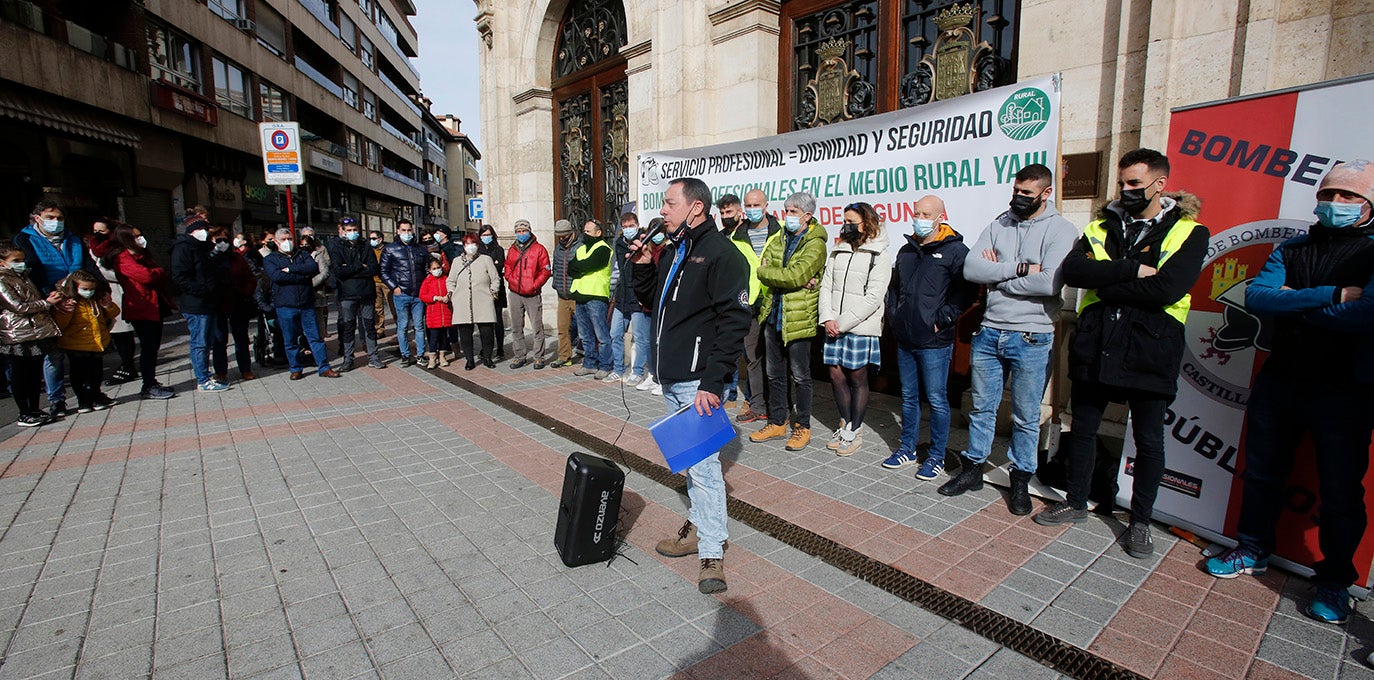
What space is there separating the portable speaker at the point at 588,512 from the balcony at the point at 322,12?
3581cm

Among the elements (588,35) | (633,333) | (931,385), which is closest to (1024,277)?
(931,385)

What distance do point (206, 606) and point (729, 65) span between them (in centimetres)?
759

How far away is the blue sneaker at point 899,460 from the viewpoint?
194 inches

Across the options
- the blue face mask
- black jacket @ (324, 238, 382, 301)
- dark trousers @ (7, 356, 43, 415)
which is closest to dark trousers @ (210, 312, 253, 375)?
black jacket @ (324, 238, 382, 301)

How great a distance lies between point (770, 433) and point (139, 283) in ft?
23.7

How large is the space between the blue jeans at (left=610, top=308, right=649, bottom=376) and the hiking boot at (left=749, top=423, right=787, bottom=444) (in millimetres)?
2395

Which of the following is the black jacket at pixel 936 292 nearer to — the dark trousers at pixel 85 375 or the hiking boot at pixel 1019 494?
the hiking boot at pixel 1019 494

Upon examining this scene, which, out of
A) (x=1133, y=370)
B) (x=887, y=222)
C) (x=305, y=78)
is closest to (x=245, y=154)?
(x=305, y=78)

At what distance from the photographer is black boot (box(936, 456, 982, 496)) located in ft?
14.3

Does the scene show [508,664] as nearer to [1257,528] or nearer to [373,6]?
[1257,528]

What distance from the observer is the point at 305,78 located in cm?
3039

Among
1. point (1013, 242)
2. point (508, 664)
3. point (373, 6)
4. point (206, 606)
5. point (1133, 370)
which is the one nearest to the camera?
point (508, 664)

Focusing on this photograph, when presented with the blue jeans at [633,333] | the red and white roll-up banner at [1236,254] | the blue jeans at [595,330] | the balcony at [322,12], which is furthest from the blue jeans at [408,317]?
the balcony at [322,12]

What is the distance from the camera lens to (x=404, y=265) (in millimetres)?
9203
